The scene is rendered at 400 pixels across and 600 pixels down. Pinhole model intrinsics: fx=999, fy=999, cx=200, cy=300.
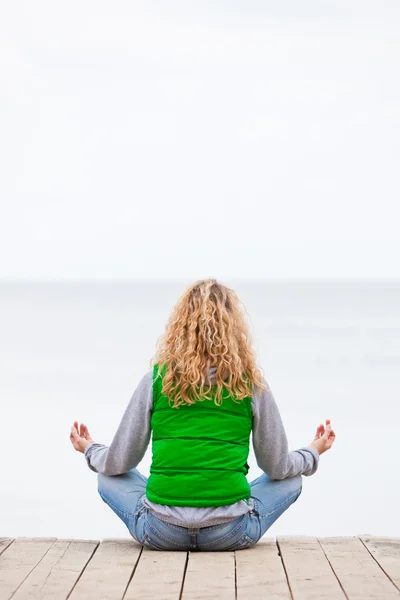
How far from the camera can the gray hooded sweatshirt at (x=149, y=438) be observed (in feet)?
11.2

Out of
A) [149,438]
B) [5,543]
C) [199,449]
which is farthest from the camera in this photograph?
[5,543]

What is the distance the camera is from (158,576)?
321 centimetres

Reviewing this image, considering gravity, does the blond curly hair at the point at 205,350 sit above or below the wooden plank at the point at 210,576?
above

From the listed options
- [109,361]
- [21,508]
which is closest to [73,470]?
[21,508]

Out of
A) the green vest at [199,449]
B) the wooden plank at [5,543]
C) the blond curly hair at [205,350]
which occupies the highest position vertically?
the blond curly hair at [205,350]

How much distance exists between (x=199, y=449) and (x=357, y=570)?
2.15 ft

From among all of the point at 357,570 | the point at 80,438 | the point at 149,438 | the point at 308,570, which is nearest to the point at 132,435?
the point at 149,438

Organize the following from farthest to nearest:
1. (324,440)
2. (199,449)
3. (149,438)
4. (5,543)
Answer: (324,440)
(5,543)
(149,438)
(199,449)

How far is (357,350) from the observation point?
23.8 meters

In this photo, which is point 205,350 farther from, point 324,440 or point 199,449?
point 324,440

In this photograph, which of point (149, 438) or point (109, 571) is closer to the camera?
point (109, 571)

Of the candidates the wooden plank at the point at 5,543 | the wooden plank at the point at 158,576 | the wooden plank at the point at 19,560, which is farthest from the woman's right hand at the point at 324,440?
the wooden plank at the point at 5,543

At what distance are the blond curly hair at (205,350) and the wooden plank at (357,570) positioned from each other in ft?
2.14

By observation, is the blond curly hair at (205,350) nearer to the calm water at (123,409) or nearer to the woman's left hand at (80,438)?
the woman's left hand at (80,438)
